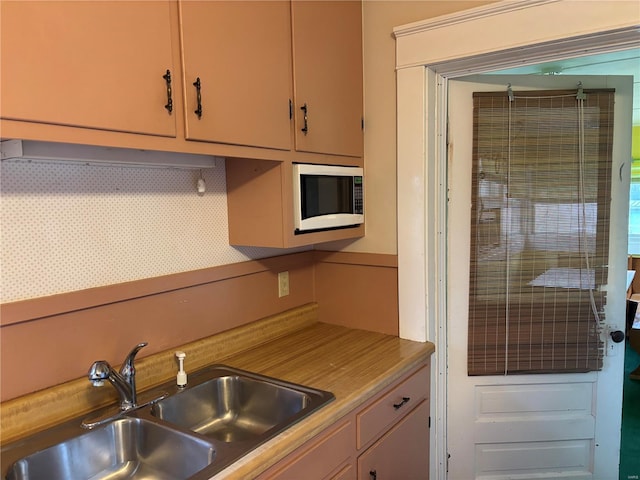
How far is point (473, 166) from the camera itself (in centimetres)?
207

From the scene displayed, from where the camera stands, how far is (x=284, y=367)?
1.71m

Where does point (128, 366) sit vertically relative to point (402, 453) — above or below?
above

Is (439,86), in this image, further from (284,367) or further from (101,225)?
(101,225)

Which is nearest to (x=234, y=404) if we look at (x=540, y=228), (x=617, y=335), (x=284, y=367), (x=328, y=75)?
(x=284, y=367)

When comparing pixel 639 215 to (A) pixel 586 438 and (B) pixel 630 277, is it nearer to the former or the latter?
(B) pixel 630 277

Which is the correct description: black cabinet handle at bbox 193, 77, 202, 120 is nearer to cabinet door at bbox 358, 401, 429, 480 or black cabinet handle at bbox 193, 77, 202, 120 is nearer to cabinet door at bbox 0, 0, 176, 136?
cabinet door at bbox 0, 0, 176, 136

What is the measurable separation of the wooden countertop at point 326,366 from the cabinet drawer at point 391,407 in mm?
63

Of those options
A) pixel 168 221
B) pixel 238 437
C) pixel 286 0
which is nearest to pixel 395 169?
pixel 286 0

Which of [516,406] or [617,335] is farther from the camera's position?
[516,406]

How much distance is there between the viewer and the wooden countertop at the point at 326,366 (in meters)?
1.18

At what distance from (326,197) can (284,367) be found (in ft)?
2.27

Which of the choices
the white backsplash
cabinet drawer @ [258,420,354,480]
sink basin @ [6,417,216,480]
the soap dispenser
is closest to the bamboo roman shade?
cabinet drawer @ [258,420,354,480]

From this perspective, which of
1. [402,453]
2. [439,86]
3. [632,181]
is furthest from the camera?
[632,181]

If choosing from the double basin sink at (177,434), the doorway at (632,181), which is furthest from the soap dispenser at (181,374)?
the doorway at (632,181)
